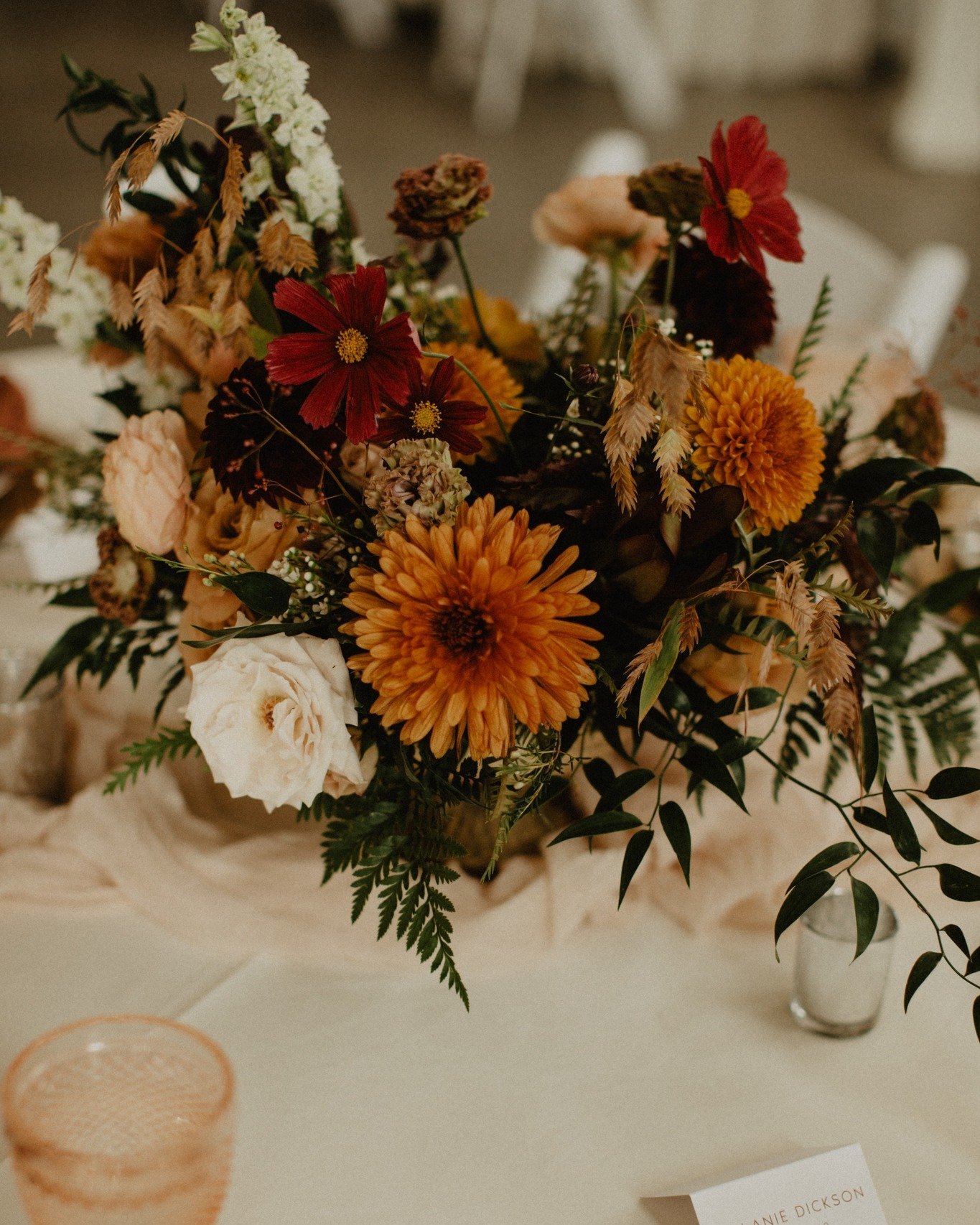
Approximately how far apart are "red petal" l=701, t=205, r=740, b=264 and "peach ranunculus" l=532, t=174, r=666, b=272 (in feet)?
0.84

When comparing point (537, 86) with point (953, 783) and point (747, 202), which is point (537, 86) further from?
point (953, 783)

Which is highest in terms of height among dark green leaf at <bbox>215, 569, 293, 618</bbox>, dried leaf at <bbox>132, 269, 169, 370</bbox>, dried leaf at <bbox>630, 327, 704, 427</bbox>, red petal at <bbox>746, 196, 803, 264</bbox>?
dried leaf at <bbox>132, 269, 169, 370</bbox>

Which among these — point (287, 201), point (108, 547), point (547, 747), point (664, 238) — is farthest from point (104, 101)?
point (547, 747)

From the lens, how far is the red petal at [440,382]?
2.05 feet

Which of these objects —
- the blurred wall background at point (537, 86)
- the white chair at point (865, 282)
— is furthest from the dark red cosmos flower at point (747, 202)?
the blurred wall background at point (537, 86)

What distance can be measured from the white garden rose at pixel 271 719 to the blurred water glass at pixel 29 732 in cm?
33

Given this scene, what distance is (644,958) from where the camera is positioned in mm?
841

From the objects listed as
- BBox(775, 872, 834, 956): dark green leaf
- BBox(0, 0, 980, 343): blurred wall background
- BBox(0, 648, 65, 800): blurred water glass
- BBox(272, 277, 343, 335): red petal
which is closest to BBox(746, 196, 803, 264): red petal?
BBox(272, 277, 343, 335): red petal

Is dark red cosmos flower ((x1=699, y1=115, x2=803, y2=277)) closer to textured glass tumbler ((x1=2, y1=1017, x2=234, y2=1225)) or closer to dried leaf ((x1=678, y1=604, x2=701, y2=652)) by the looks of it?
dried leaf ((x1=678, y1=604, x2=701, y2=652))

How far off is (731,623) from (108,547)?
0.41 meters

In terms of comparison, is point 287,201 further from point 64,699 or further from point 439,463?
point 64,699

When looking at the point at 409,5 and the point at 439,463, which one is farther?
the point at 409,5

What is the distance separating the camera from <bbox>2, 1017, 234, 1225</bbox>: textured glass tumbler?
485mm

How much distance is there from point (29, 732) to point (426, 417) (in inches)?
19.0
